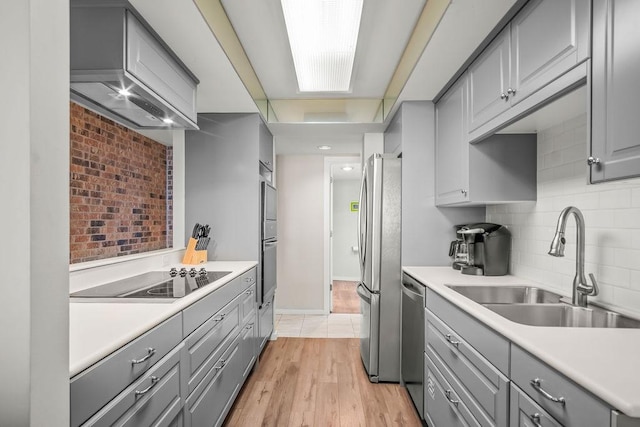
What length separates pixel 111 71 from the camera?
61.1 inches

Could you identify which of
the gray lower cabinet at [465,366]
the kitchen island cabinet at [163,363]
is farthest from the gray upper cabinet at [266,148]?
the gray lower cabinet at [465,366]

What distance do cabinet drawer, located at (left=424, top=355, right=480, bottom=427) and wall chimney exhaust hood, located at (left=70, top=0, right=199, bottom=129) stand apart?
6.83 feet

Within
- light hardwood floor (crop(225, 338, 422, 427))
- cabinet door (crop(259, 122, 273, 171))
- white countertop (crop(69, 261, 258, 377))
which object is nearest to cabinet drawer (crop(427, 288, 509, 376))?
light hardwood floor (crop(225, 338, 422, 427))

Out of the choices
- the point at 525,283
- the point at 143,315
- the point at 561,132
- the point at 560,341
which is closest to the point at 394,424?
the point at 525,283

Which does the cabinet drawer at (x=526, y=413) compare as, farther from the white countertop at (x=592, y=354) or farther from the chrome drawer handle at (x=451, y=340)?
the chrome drawer handle at (x=451, y=340)

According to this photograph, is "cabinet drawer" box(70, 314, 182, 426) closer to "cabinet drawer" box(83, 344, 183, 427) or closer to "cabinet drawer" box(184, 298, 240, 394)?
"cabinet drawer" box(83, 344, 183, 427)

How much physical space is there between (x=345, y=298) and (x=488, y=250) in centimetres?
382

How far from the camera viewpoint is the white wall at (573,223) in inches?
56.9

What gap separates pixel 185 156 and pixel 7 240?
8.54ft

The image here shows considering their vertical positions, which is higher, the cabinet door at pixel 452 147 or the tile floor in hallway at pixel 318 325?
the cabinet door at pixel 452 147

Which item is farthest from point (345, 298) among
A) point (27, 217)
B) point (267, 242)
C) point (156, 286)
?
point (27, 217)

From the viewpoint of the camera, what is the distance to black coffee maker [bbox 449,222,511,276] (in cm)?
233

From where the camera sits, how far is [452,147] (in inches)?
97.7

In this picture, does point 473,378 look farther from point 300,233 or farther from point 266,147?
point 300,233
